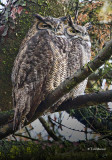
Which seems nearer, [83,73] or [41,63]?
[83,73]

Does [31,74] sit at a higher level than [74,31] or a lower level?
lower

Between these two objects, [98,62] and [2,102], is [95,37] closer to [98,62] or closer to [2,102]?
[2,102]

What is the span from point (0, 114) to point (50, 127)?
2.48ft

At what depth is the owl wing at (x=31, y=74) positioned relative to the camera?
1541 mm

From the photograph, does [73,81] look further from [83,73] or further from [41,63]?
[41,63]

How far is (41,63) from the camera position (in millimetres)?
1630

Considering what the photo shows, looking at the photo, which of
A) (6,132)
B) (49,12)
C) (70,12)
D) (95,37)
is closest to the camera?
(6,132)

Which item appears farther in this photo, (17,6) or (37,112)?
(17,6)

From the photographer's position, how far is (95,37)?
2408mm

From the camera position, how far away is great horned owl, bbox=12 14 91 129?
5.14 ft

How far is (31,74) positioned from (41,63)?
10 cm

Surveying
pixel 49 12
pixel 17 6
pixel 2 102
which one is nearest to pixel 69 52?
pixel 49 12

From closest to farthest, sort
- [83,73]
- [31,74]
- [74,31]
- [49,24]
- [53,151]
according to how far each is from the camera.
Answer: [83,73]
[53,151]
[31,74]
[49,24]
[74,31]

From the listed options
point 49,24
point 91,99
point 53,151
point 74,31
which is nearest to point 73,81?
point 91,99
